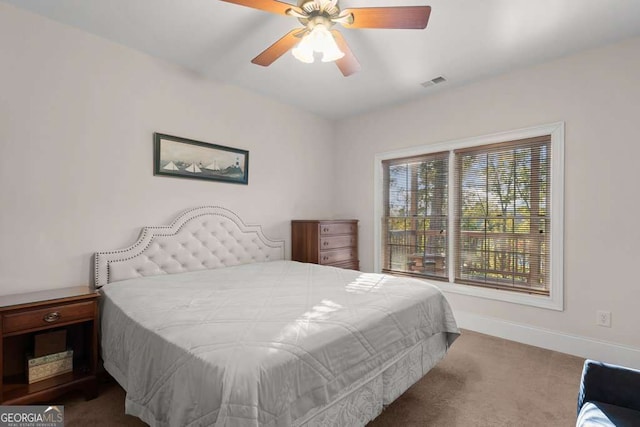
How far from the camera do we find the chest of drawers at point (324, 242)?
3.90 metres

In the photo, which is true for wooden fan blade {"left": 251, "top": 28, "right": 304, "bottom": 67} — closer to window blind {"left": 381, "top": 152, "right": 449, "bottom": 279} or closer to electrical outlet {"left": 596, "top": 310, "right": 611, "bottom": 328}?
window blind {"left": 381, "top": 152, "right": 449, "bottom": 279}

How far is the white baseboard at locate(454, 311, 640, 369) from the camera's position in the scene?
2600 millimetres

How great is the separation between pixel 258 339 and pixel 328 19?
186 cm

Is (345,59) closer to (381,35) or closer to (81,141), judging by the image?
(381,35)

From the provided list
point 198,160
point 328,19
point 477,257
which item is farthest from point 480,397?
point 198,160

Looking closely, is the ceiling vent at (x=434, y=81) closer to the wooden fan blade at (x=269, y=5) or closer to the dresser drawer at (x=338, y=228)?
the dresser drawer at (x=338, y=228)

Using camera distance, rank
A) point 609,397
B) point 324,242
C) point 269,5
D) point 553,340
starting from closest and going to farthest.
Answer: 1. point 609,397
2. point 269,5
3. point 553,340
4. point 324,242

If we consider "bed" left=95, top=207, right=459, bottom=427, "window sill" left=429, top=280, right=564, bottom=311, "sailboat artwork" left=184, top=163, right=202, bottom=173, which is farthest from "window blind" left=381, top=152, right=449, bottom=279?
"sailboat artwork" left=184, top=163, right=202, bottom=173

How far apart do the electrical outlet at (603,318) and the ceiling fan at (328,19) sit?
2.89 meters

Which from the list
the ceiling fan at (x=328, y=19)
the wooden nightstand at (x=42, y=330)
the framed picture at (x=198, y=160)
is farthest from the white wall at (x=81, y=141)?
the ceiling fan at (x=328, y=19)

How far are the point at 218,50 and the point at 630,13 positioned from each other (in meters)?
3.27

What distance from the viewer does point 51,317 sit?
1.98m

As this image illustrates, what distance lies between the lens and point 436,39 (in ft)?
8.41

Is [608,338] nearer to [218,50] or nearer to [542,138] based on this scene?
[542,138]
